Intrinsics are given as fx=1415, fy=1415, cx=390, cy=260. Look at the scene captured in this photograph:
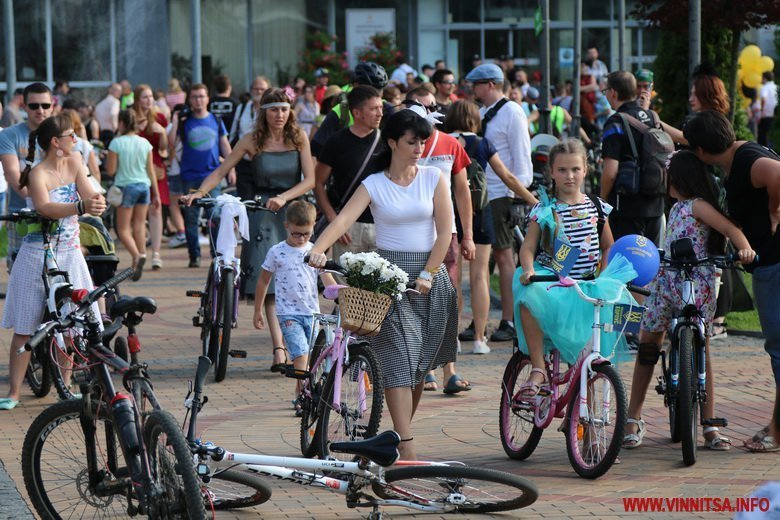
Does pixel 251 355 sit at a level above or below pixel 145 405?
below

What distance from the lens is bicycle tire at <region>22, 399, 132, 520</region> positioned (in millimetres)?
5773

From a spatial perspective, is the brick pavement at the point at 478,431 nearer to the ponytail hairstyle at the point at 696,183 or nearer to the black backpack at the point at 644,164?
the ponytail hairstyle at the point at 696,183

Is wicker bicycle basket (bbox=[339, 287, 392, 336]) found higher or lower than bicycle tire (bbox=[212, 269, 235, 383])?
higher

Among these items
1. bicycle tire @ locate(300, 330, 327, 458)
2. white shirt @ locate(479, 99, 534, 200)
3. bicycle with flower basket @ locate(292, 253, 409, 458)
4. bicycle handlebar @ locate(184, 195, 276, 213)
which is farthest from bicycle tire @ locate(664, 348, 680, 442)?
white shirt @ locate(479, 99, 534, 200)

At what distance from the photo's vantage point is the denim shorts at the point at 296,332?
29.9ft

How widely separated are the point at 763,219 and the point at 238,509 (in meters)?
3.06

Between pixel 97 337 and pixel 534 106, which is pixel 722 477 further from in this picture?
pixel 534 106

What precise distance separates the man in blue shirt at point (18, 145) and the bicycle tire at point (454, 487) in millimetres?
4517

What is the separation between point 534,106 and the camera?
980 inches

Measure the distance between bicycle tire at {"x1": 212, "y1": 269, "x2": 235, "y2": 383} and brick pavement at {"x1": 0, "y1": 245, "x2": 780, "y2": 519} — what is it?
0.45 feet

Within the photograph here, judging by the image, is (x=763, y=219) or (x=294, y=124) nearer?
(x=763, y=219)

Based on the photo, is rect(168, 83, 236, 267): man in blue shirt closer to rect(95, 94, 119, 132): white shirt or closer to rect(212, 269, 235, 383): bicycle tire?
rect(212, 269, 235, 383): bicycle tire

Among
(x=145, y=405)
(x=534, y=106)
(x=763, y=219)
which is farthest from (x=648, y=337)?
(x=534, y=106)

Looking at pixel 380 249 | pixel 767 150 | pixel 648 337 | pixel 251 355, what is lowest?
pixel 251 355
